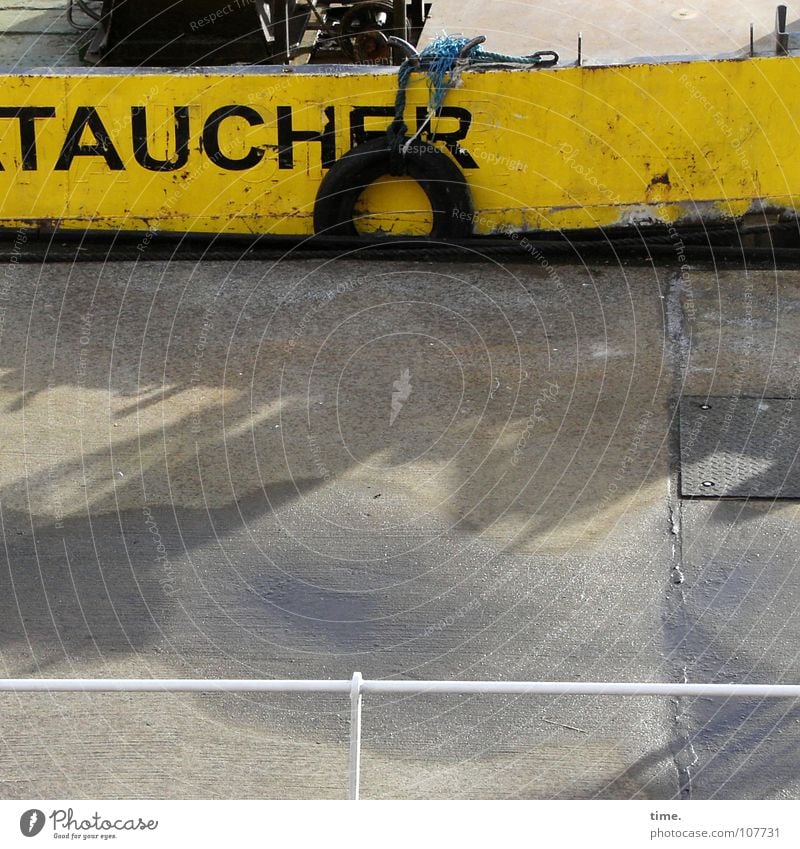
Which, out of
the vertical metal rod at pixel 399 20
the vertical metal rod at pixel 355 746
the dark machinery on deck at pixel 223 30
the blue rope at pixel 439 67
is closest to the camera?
the vertical metal rod at pixel 355 746

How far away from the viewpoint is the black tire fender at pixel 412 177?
959 centimetres

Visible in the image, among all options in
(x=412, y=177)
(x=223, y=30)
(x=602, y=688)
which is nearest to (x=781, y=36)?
(x=412, y=177)

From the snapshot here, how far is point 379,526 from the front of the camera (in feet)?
24.9

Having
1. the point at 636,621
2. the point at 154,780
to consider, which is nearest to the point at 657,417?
the point at 636,621

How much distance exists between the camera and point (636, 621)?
693 centimetres

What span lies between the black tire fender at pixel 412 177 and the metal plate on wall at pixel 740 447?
2202 millimetres

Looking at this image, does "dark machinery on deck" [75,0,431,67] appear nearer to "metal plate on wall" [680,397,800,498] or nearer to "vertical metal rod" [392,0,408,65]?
"vertical metal rod" [392,0,408,65]

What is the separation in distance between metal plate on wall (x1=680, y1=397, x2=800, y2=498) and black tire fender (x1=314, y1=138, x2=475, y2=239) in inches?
86.7

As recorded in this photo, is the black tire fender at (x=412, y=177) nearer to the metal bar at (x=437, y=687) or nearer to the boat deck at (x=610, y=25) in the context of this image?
the boat deck at (x=610, y=25)

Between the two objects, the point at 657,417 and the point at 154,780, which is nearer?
the point at 154,780

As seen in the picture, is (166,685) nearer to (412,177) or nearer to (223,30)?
(412,177)

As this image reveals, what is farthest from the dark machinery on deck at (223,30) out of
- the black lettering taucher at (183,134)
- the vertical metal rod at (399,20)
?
the black lettering taucher at (183,134)
